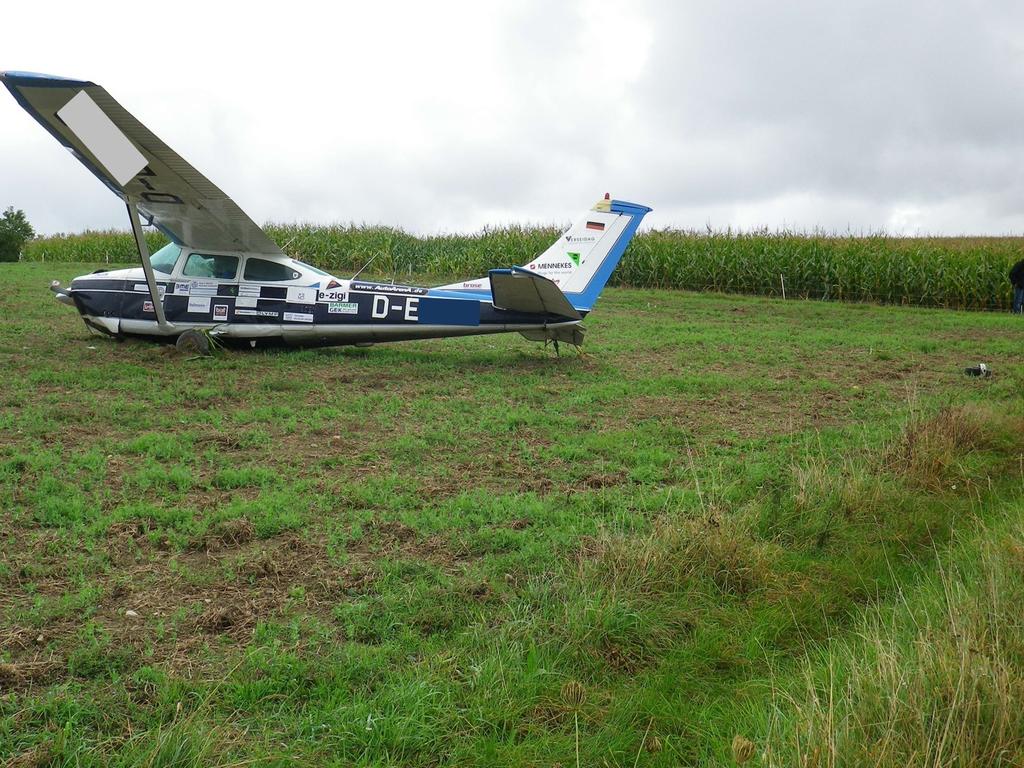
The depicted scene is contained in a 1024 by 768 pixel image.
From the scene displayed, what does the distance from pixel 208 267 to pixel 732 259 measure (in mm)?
18421

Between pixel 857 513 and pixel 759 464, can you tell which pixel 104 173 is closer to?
pixel 759 464

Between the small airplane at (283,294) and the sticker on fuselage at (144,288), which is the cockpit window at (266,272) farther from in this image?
the sticker on fuselage at (144,288)

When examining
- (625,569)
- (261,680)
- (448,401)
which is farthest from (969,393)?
(261,680)

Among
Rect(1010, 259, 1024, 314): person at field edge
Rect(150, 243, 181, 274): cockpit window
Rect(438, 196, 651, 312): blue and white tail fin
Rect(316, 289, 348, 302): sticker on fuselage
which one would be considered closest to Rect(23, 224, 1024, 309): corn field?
Rect(1010, 259, 1024, 314): person at field edge

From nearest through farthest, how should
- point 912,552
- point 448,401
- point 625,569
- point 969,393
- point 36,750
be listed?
point 36,750 < point 625,569 < point 912,552 < point 448,401 < point 969,393

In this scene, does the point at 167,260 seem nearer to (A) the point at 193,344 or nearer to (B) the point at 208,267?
(B) the point at 208,267

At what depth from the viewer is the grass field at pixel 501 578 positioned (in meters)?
3.25

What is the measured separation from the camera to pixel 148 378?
10.1 m


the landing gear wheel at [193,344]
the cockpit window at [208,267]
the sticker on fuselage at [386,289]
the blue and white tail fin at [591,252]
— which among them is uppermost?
the blue and white tail fin at [591,252]

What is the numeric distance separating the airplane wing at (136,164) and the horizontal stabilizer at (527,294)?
3.63 meters

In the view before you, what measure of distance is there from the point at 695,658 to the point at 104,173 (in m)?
10.4

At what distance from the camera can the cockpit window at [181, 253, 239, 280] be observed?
12398mm

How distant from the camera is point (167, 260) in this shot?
1252cm

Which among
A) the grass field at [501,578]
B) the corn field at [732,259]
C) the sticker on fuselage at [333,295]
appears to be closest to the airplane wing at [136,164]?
the sticker on fuselage at [333,295]
